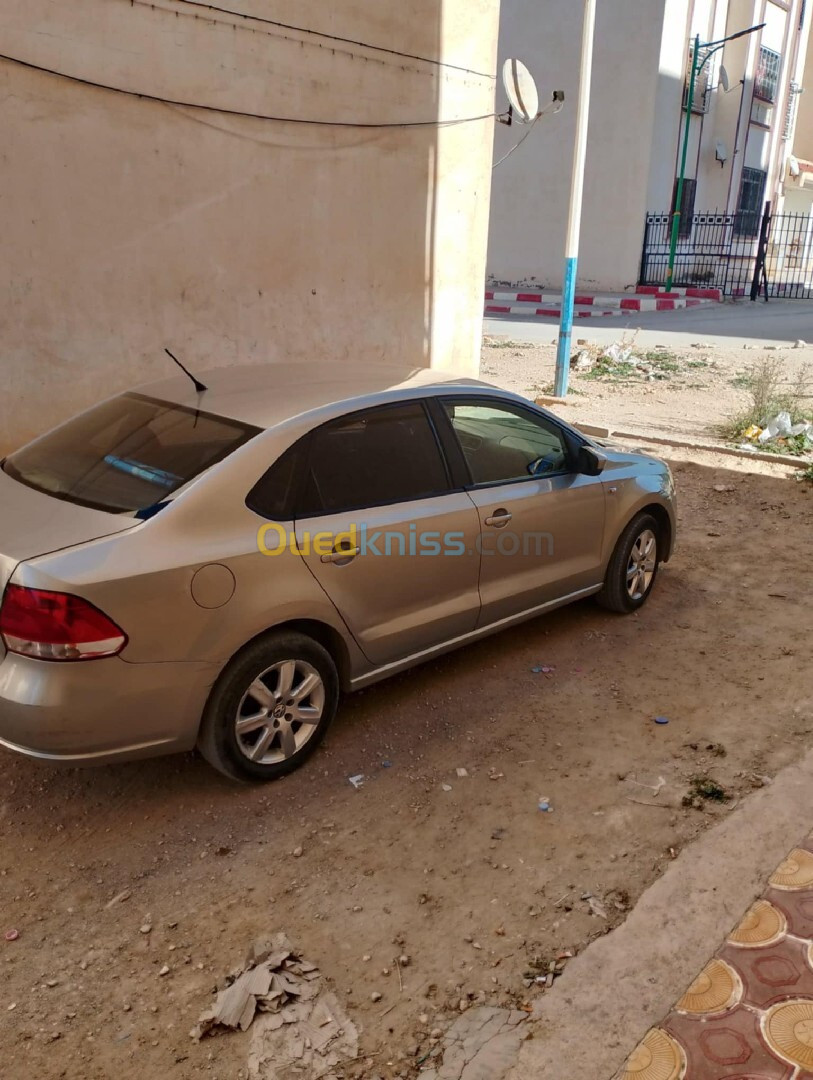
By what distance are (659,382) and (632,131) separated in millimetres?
13355

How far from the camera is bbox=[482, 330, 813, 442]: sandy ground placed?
987 cm

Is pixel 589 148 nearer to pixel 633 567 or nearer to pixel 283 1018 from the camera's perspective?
pixel 633 567

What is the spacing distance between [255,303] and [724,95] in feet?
73.0

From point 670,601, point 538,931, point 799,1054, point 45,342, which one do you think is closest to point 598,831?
point 538,931

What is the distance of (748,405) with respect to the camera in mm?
10766

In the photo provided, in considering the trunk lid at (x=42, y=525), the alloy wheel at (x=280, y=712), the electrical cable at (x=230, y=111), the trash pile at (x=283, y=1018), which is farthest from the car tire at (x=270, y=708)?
the electrical cable at (x=230, y=111)

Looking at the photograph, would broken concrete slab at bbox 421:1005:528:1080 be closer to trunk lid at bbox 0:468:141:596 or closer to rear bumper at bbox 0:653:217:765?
rear bumper at bbox 0:653:217:765

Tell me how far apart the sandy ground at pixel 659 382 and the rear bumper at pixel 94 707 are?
23.6 feet

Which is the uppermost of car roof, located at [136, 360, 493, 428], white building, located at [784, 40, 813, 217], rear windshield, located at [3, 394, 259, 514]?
white building, located at [784, 40, 813, 217]

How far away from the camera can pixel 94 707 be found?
9.22 feet

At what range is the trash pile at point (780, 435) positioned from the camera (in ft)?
28.0

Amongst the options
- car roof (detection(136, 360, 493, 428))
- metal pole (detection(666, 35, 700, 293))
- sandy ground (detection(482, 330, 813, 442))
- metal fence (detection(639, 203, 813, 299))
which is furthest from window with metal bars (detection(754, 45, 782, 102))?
car roof (detection(136, 360, 493, 428))

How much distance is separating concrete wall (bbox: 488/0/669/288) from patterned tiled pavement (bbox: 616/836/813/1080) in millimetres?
22935

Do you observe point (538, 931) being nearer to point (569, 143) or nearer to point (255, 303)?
point (255, 303)
